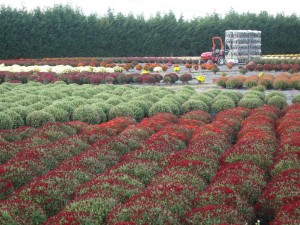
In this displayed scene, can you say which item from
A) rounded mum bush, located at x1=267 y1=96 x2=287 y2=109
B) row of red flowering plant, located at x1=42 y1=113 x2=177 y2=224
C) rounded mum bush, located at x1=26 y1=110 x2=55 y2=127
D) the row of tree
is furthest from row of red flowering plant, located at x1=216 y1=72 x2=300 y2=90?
the row of tree

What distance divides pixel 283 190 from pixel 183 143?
4.16 meters

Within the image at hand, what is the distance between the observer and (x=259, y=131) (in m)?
11.2

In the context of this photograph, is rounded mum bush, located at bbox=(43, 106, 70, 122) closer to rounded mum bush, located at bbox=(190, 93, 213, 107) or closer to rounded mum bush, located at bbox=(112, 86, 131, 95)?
rounded mum bush, located at bbox=(112, 86, 131, 95)

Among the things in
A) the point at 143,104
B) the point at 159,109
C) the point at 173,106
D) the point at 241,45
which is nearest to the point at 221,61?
the point at 241,45

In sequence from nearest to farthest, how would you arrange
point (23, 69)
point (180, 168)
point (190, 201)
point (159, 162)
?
point (190, 201)
point (180, 168)
point (159, 162)
point (23, 69)

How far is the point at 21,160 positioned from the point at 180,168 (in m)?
2.80

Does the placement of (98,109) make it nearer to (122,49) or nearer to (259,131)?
(259,131)

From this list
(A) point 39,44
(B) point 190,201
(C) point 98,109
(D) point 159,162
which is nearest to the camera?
(B) point 190,201

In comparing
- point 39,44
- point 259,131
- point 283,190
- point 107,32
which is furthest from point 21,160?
point 107,32

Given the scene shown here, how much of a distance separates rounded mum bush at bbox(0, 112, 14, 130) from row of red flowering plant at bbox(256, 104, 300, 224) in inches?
281

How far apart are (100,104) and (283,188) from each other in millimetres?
9369

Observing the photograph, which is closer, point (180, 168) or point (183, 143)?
point (180, 168)

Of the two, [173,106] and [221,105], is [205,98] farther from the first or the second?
[173,106]

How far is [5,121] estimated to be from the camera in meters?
13.1
